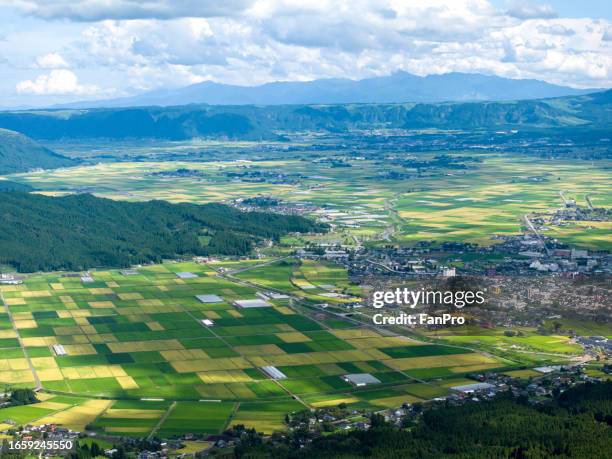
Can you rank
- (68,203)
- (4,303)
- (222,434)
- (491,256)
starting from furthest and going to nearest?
(68,203), (491,256), (4,303), (222,434)

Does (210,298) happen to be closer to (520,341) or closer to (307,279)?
(307,279)

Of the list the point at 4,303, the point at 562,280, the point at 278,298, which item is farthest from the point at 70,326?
the point at 562,280

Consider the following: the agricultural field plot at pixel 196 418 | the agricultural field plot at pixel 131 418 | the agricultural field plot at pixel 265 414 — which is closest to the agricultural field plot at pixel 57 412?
the agricultural field plot at pixel 131 418

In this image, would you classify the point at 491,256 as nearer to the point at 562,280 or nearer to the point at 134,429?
the point at 562,280

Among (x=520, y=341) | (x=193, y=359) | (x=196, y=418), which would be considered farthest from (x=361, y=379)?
(x=520, y=341)

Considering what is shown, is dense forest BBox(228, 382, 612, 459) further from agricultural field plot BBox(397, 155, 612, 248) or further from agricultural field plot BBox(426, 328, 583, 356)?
agricultural field plot BBox(397, 155, 612, 248)

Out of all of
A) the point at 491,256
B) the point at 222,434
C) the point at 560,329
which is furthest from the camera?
the point at 491,256

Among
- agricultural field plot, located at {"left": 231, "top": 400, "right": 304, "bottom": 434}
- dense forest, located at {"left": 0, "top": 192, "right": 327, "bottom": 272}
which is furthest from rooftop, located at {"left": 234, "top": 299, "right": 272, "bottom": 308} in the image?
agricultural field plot, located at {"left": 231, "top": 400, "right": 304, "bottom": 434}

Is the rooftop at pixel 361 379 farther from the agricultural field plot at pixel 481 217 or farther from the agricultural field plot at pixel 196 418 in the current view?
the agricultural field plot at pixel 481 217
